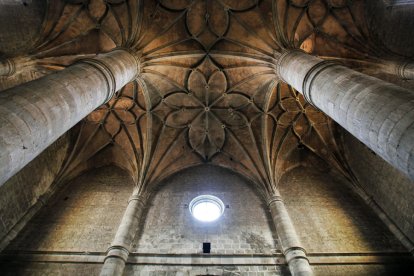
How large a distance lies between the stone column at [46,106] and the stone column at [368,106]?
5271 millimetres

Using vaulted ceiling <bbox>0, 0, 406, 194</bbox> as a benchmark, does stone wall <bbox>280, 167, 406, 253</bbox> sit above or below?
below

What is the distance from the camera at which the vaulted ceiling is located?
1075 cm

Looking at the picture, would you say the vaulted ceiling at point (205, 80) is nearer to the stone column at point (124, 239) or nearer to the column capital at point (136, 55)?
the column capital at point (136, 55)

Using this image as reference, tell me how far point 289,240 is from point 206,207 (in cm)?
362

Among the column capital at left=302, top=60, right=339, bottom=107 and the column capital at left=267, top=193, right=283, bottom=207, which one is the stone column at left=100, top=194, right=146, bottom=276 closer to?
the column capital at left=267, top=193, right=283, bottom=207

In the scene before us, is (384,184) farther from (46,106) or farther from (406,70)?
(46,106)

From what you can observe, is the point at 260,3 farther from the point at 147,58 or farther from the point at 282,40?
the point at 147,58

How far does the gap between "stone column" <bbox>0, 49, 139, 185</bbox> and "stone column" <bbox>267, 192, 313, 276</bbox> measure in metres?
6.81

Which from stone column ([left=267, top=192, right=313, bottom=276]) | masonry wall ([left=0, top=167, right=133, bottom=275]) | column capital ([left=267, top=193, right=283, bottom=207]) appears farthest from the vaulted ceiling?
stone column ([left=267, top=192, right=313, bottom=276])

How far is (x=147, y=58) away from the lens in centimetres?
1062

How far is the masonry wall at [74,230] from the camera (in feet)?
28.0

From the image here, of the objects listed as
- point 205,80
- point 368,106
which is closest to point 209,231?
point 205,80

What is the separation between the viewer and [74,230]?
31.9 ft

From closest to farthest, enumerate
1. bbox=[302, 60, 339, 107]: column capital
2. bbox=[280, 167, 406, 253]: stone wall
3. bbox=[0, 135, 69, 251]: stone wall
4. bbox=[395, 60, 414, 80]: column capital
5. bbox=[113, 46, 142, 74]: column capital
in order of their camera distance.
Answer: bbox=[302, 60, 339, 107]: column capital, bbox=[0, 135, 69, 251]: stone wall, bbox=[280, 167, 406, 253]: stone wall, bbox=[395, 60, 414, 80]: column capital, bbox=[113, 46, 142, 74]: column capital
